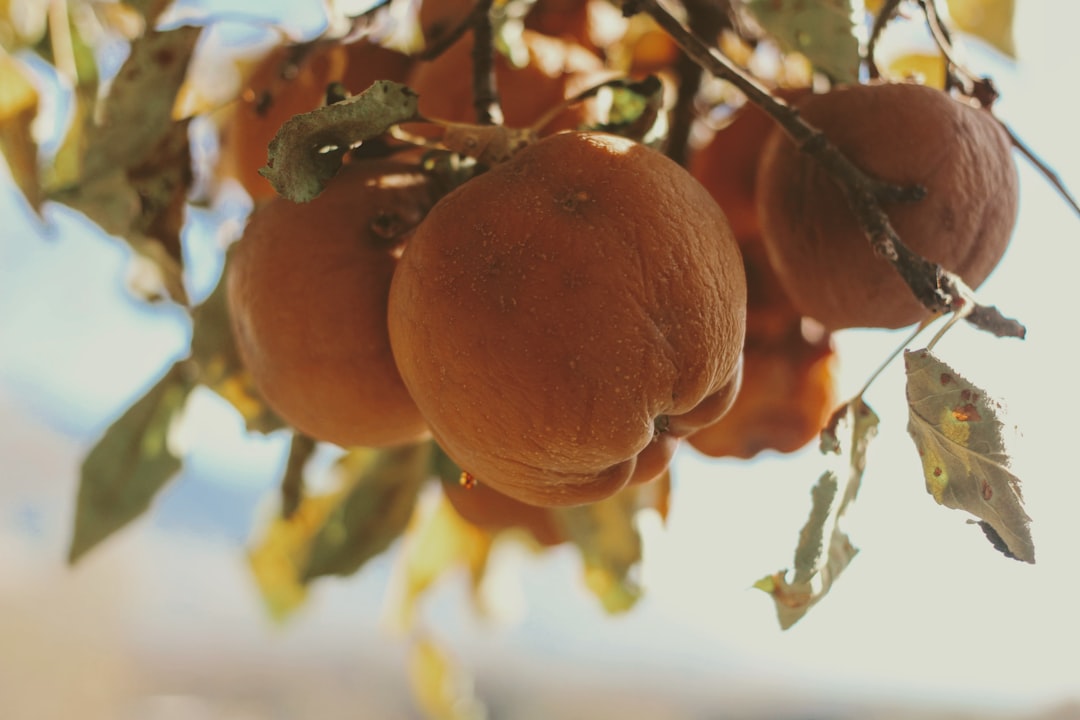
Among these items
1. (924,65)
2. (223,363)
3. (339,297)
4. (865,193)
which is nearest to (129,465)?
(223,363)

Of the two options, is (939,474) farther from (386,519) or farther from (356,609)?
(356,609)

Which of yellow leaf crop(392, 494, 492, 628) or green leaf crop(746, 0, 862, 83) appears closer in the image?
green leaf crop(746, 0, 862, 83)

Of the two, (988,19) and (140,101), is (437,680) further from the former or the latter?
(988,19)

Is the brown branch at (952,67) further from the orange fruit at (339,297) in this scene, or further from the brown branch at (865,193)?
the orange fruit at (339,297)

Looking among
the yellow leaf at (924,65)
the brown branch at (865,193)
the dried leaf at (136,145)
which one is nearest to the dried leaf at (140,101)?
the dried leaf at (136,145)

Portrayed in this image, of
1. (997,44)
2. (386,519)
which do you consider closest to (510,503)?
(386,519)

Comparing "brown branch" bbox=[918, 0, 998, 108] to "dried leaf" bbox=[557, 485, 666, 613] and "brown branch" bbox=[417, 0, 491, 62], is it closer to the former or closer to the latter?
"brown branch" bbox=[417, 0, 491, 62]

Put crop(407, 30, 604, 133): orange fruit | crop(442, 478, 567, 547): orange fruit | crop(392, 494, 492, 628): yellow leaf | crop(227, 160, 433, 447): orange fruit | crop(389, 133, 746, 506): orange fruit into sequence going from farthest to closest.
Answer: crop(392, 494, 492, 628): yellow leaf
crop(442, 478, 567, 547): orange fruit
crop(407, 30, 604, 133): orange fruit
crop(227, 160, 433, 447): orange fruit
crop(389, 133, 746, 506): orange fruit

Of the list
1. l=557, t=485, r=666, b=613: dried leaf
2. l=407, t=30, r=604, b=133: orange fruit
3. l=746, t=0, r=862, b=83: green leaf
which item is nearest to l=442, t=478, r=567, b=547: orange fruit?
l=557, t=485, r=666, b=613: dried leaf
